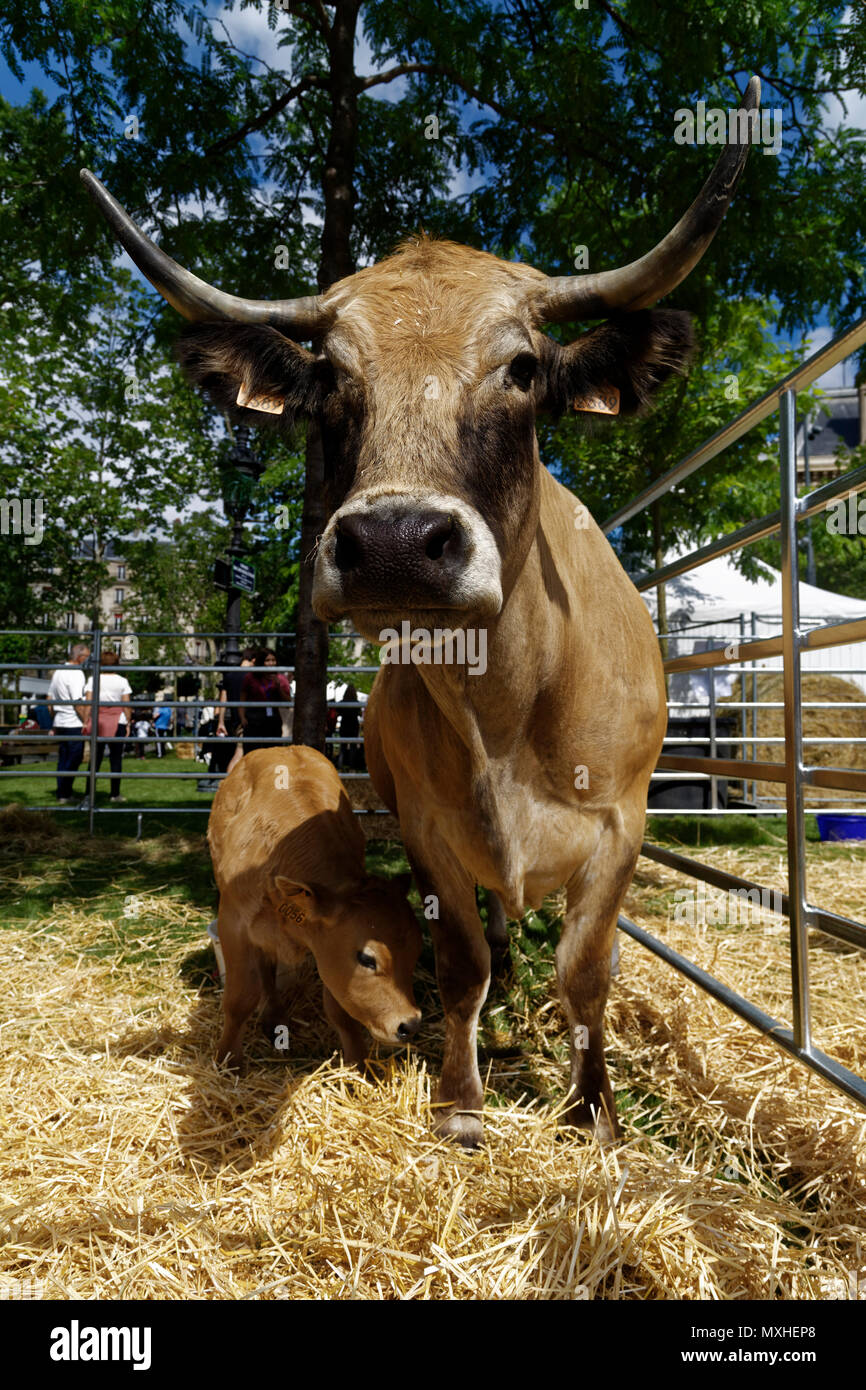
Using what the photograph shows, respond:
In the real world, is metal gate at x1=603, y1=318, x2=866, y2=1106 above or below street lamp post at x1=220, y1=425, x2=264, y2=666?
below

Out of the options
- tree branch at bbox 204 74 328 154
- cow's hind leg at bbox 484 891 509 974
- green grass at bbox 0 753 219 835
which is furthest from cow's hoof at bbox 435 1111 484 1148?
tree branch at bbox 204 74 328 154

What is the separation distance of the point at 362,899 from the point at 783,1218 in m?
1.76

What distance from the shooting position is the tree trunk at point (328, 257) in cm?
602

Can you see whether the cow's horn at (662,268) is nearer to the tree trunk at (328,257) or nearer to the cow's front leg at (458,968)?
the cow's front leg at (458,968)

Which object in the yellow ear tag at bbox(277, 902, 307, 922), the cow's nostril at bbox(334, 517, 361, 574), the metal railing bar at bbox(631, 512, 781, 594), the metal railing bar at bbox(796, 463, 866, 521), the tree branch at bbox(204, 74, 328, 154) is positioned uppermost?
the tree branch at bbox(204, 74, 328, 154)

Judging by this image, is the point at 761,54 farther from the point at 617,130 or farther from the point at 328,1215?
the point at 328,1215

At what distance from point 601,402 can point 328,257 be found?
4035 mm

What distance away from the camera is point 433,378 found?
228cm

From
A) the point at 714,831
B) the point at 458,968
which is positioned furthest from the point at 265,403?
the point at 714,831

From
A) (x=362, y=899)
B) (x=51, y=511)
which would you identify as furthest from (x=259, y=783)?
(x=51, y=511)

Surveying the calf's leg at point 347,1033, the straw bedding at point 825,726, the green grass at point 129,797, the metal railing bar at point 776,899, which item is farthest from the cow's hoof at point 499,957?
the straw bedding at point 825,726

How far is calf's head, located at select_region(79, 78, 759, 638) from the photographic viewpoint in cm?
205

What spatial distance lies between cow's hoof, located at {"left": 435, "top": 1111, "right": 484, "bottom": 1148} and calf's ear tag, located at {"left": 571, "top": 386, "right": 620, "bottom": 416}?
2.48 meters

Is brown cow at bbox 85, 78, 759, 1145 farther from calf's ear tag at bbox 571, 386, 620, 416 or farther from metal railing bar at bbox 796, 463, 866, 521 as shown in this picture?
metal railing bar at bbox 796, 463, 866, 521
